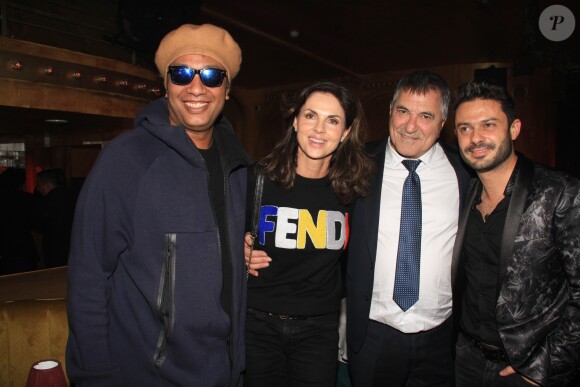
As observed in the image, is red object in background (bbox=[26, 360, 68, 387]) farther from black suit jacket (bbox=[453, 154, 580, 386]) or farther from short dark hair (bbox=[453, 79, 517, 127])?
short dark hair (bbox=[453, 79, 517, 127])

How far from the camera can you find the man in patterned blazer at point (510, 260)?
1.84 m

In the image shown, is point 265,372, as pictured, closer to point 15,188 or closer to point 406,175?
point 406,175

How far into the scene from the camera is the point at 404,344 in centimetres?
220

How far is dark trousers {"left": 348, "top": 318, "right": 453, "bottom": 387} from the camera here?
220cm

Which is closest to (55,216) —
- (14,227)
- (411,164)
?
(14,227)

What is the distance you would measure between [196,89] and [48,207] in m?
4.37

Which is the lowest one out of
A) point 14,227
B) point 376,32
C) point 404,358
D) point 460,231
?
point 404,358

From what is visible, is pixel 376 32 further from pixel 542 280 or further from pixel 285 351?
pixel 285 351

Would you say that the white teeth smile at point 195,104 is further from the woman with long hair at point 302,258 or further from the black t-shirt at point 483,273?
the black t-shirt at point 483,273

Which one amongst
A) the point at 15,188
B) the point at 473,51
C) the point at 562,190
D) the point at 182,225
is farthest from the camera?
the point at 473,51

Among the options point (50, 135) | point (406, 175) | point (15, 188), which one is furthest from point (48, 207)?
point (406, 175)

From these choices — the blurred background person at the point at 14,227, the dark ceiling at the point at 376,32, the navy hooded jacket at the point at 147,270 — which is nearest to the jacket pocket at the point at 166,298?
the navy hooded jacket at the point at 147,270

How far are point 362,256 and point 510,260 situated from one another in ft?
2.41

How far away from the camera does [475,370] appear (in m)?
2.07
